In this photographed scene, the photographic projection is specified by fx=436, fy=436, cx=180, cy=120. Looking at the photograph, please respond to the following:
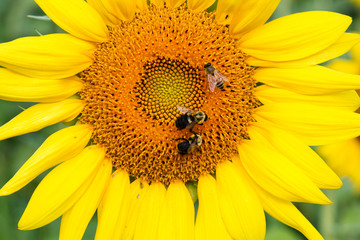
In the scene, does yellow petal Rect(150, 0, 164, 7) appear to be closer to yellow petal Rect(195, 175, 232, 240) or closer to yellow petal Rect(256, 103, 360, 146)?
yellow petal Rect(256, 103, 360, 146)

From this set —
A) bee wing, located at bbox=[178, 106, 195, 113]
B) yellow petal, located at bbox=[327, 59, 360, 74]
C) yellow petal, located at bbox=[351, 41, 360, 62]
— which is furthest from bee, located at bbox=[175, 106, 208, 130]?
yellow petal, located at bbox=[351, 41, 360, 62]

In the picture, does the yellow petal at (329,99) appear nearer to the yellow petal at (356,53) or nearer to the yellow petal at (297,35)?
the yellow petal at (297,35)

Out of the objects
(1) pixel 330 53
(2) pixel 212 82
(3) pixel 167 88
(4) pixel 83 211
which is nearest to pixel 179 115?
(3) pixel 167 88

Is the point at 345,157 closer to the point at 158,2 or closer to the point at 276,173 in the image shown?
the point at 276,173

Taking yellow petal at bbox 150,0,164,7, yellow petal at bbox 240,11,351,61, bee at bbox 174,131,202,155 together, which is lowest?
bee at bbox 174,131,202,155

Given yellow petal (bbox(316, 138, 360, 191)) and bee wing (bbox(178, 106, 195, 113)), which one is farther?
yellow petal (bbox(316, 138, 360, 191))

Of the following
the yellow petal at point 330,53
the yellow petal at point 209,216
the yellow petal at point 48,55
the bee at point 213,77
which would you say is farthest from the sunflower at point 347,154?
the yellow petal at point 48,55
